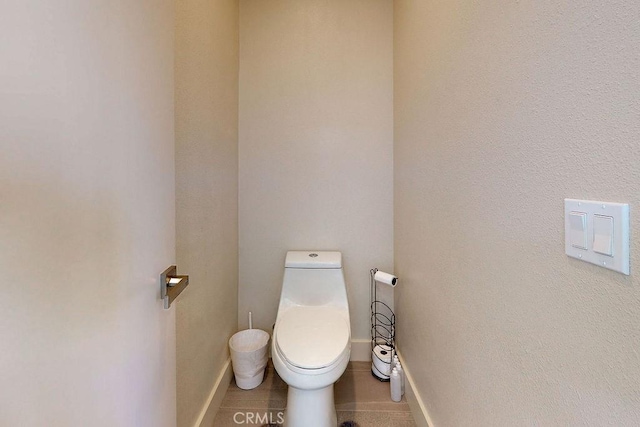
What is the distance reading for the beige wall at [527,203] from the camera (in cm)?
45

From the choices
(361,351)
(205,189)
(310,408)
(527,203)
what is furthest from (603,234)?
(361,351)

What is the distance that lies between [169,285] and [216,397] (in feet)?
3.28

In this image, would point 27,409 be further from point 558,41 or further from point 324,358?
point 558,41

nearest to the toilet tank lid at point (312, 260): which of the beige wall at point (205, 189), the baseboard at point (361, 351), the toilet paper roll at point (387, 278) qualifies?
the toilet paper roll at point (387, 278)

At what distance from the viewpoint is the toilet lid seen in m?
1.18

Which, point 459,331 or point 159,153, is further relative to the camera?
point 459,331

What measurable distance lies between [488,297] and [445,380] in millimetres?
498

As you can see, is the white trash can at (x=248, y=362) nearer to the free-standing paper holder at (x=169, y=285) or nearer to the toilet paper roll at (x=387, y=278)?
the toilet paper roll at (x=387, y=278)

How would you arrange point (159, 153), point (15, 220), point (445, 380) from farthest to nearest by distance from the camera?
point (445, 380), point (159, 153), point (15, 220)

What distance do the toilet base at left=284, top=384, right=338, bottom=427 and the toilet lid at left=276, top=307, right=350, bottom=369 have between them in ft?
0.57

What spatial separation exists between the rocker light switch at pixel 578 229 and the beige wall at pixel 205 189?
1.14 metres

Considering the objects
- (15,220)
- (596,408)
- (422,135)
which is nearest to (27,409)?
(15,220)

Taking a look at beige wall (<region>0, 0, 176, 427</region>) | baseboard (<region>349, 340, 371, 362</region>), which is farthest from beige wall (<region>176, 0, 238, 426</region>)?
baseboard (<region>349, 340, 371, 362</region>)

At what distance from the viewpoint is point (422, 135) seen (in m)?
1.33
